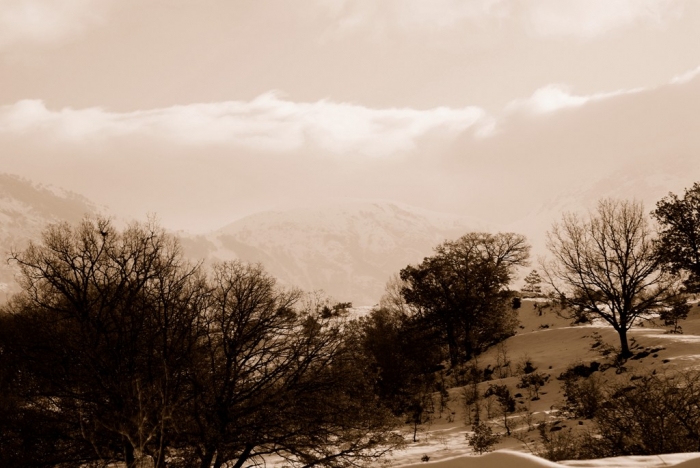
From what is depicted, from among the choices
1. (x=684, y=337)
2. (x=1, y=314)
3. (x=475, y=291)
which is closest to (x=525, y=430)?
(x=684, y=337)

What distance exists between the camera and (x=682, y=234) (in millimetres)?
27984

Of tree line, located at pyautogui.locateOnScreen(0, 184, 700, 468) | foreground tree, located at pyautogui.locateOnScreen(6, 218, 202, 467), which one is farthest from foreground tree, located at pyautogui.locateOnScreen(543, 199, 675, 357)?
foreground tree, located at pyautogui.locateOnScreen(6, 218, 202, 467)

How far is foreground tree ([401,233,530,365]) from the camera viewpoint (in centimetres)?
3994

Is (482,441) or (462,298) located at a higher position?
(462,298)

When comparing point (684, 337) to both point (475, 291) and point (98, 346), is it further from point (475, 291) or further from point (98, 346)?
point (98, 346)

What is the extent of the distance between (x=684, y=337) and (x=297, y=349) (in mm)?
22471

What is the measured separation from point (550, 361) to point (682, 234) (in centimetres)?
1069

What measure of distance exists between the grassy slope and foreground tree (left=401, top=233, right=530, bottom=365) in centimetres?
183

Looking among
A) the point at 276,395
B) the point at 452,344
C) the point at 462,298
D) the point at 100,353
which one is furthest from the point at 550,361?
the point at 100,353

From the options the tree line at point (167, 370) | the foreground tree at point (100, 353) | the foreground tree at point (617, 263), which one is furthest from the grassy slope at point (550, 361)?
the foreground tree at point (100, 353)

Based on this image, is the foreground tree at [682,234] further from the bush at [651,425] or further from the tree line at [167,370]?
the tree line at [167,370]

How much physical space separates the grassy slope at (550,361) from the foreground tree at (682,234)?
13.8 ft

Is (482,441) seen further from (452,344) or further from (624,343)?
(452,344)

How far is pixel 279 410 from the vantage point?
648 inches
